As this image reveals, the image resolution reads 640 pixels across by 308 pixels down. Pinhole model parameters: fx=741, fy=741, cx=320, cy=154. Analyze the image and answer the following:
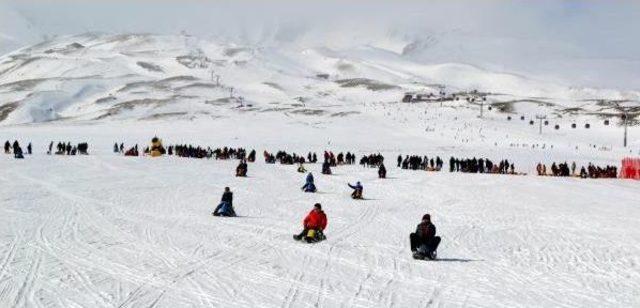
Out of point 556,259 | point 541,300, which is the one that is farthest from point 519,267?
point 541,300

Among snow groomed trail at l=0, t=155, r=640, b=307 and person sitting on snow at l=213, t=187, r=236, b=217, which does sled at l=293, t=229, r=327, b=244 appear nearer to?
snow groomed trail at l=0, t=155, r=640, b=307

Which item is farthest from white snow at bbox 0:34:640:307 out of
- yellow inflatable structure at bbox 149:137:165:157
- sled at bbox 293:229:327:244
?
yellow inflatable structure at bbox 149:137:165:157

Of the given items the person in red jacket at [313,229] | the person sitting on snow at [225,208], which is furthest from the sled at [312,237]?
the person sitting on snow at [225,208]

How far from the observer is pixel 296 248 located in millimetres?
16234

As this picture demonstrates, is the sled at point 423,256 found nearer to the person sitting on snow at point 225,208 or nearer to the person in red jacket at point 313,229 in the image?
the person in red jacket at point 313,229

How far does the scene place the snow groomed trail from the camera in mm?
11453

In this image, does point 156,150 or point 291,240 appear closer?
point 291,240

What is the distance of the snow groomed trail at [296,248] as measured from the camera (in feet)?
37.6

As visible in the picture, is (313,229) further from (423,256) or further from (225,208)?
(225,208)

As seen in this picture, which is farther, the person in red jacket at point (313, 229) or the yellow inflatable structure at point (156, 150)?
the yellow inflatable structure at point (156, 150)

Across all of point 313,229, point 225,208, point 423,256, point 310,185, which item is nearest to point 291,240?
point 313,229

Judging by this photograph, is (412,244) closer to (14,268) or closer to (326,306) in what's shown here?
(326,306)

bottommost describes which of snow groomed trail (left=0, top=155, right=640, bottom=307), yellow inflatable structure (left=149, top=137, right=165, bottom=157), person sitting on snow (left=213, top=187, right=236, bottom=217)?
snow groomed trail (left=0, top=155, right=640, bottom=307)

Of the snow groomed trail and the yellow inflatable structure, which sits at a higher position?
the yellow inflatable structure
